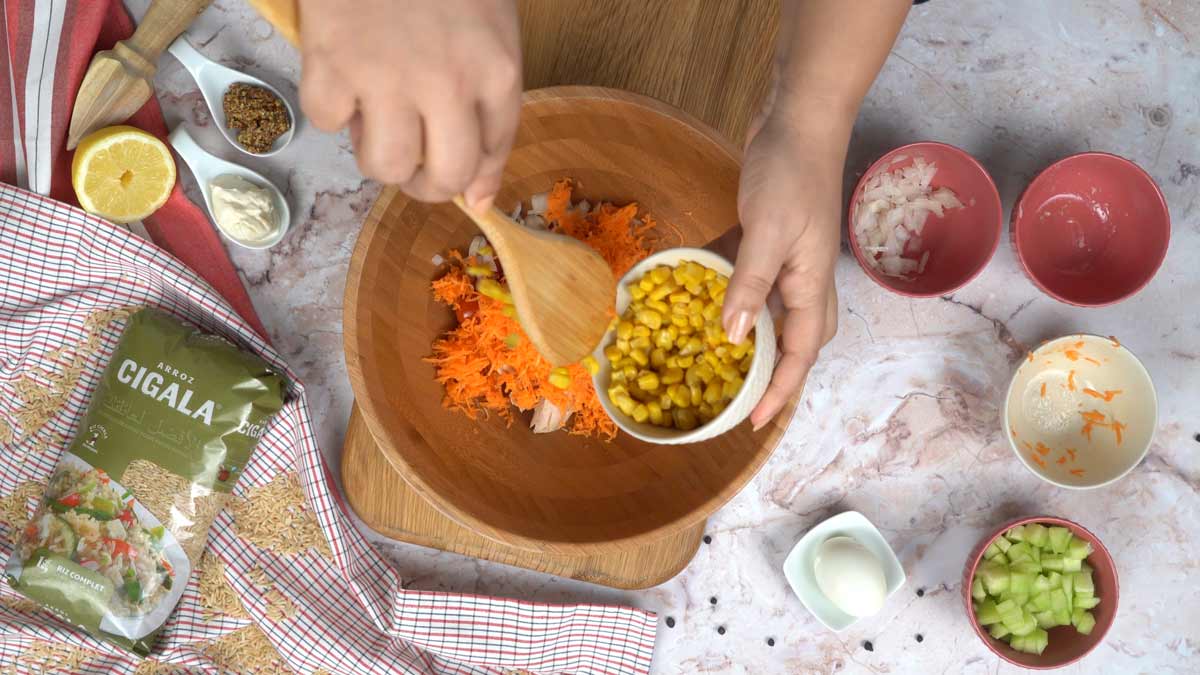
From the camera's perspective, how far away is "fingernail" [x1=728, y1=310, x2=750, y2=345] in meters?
1.35

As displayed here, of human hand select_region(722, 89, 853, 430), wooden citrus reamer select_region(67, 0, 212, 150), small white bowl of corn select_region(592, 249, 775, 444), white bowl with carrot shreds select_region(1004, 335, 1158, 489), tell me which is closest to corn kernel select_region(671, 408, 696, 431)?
small white bowl of corn select_region(592, 249, 775, 444)

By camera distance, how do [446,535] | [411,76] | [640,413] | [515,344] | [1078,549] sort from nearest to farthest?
[411,76], [640,413], [515,344], [1078,549], [446,535]

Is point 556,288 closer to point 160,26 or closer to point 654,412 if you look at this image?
point 654,412

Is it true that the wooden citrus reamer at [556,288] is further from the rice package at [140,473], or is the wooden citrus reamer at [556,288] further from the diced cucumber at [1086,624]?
the diced cucumber at [1086,624]

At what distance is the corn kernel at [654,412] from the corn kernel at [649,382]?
0.03 m

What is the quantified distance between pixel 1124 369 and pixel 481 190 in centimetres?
153

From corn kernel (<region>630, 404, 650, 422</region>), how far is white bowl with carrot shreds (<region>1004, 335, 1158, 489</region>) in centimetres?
82

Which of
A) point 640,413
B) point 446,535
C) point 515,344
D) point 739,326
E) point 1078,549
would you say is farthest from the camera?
point 446,535

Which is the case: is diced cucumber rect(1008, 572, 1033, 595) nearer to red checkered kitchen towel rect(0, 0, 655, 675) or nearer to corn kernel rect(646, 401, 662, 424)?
red checkered kitchen towel rect(0, 0, 655, 675)

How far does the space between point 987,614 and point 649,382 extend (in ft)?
3.08

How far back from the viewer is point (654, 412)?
1.55 meters

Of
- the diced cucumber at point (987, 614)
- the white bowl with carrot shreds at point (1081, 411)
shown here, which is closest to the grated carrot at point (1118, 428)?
the white bowl with carrot shreds at point (1081, 411)

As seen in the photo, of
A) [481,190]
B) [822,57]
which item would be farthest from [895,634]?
[481,190]

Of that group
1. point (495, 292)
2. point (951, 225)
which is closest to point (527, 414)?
point (495, 292)
